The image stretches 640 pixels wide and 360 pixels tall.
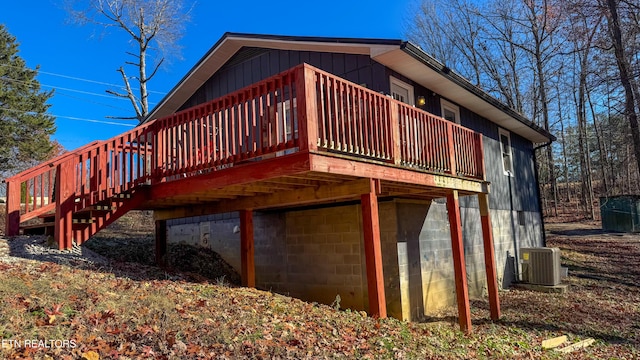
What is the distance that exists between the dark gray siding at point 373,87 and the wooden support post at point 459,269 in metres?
2.76

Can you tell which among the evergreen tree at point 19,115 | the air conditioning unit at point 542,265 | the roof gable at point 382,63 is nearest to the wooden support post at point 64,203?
the roof gable at point 382,63

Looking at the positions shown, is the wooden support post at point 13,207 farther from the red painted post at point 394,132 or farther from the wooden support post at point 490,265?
the wooden support post at point 490,265

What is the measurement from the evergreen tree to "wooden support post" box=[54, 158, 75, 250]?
77.9 ft

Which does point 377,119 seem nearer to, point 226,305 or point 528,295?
point 226,305

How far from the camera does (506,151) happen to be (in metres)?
15.1

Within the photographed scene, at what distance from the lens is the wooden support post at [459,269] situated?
305 inches

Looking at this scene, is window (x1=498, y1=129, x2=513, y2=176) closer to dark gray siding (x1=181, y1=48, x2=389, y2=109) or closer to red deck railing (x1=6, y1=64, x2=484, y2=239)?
red deck railing (x1=6, y1=64, x2=484, y2=239)

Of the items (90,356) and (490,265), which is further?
(490,265)

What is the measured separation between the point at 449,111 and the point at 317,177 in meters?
7.13

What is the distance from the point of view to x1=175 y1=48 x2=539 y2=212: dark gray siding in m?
9.44

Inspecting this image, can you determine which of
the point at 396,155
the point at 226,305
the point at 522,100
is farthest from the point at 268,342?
the point at 522,100

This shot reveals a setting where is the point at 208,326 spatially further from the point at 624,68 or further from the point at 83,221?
the point at 624,68

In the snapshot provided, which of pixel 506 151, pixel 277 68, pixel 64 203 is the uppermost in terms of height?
pixel 277 68

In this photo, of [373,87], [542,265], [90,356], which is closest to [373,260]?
[90,356]
